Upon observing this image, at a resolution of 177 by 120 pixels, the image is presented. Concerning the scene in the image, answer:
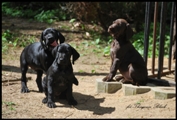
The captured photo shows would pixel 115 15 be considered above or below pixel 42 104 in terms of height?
above

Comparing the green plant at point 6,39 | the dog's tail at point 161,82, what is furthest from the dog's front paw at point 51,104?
the green plant at point 6,39

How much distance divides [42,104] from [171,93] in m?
2.17

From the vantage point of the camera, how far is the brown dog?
6.38 metres

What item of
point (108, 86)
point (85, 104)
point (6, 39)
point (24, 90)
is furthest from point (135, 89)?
point (6, 39)

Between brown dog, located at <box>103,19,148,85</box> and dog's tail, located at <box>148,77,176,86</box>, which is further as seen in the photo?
dog's tail, located at <box>148,77,176,86</box>

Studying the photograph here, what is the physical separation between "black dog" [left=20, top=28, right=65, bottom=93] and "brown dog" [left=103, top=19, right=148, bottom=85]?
1022 millimetres

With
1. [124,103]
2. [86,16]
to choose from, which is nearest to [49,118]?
[124,103]

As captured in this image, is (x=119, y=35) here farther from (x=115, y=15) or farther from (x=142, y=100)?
(x=115, y=15)

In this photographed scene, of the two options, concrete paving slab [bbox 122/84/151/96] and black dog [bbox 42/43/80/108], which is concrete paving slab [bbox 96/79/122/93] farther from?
black dog [bbox 42/43/80/108]

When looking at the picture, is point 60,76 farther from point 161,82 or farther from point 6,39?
point 6,39

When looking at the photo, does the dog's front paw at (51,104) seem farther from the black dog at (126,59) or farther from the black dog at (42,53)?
the black dog at (126,59)

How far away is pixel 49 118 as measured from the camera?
5129mm

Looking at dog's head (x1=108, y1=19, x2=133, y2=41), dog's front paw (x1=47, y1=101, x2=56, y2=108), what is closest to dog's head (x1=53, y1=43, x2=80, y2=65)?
dog's front paw (x1=47, y1=101, x2=56, y2=108)

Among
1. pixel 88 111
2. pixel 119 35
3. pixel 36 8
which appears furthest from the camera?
pixel 36 8
